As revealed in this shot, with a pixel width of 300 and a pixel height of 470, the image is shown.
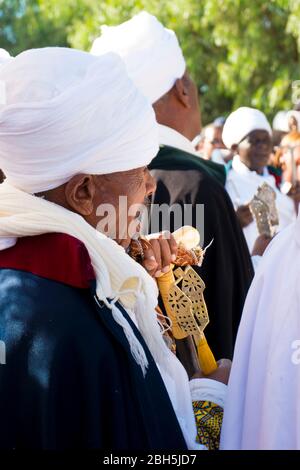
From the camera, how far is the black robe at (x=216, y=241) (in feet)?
13.5

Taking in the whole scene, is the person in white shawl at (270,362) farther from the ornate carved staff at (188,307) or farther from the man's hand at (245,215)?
the man's hand at (245,215)

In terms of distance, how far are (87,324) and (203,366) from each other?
0.81 m

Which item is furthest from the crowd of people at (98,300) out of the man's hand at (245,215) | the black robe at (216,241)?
the man's hand at (245,215)

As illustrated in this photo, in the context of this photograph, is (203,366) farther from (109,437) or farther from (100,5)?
(100,5)

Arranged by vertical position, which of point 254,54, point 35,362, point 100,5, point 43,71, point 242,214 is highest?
point 100,5

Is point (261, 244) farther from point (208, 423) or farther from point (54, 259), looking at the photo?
point (54, 259)

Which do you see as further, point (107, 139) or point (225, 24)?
point (225, 24)

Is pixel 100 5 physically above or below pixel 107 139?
above

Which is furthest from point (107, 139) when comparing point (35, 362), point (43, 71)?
point (35, 362)

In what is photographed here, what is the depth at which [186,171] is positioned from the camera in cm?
432

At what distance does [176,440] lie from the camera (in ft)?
7.86

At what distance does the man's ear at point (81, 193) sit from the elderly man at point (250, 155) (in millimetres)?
4672

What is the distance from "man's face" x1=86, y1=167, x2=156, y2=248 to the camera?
2516mm

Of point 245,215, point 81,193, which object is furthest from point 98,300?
point 245,215
